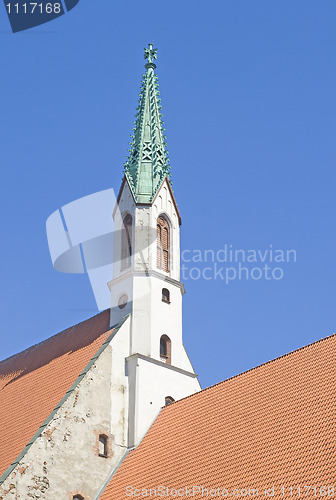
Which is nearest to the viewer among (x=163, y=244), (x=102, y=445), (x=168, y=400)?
(x=102, y=445)

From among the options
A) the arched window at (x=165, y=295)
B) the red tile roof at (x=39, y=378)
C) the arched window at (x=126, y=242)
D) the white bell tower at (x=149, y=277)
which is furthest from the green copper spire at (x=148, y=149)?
the red tile roof at (x=39, y=378)

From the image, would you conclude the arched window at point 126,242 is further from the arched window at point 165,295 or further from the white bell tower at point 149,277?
the arched window at point 165,295

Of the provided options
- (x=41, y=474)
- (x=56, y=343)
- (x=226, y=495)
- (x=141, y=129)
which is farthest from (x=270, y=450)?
(x=141, y=129)

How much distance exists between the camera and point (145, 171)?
108ft

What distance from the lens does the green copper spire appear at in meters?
32.3

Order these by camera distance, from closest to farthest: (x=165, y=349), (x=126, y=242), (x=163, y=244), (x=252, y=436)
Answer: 1. (x=252, y=436)
2. (x=165, y=349)
3. (x=126, y=242)
4. (x=163, y=244)

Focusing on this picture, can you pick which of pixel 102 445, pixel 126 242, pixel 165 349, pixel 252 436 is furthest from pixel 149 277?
pixel 252 436

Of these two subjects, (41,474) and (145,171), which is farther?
(145,171)

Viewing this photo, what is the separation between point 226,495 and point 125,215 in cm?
1422

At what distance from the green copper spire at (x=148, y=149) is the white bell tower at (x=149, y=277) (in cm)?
4

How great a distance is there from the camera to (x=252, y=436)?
22844 millimetres

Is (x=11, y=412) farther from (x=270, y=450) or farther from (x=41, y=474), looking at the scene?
(x=270, y=450)

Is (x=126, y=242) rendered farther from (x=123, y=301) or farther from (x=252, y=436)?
(x=252, y=436)

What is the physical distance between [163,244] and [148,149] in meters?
4.43
